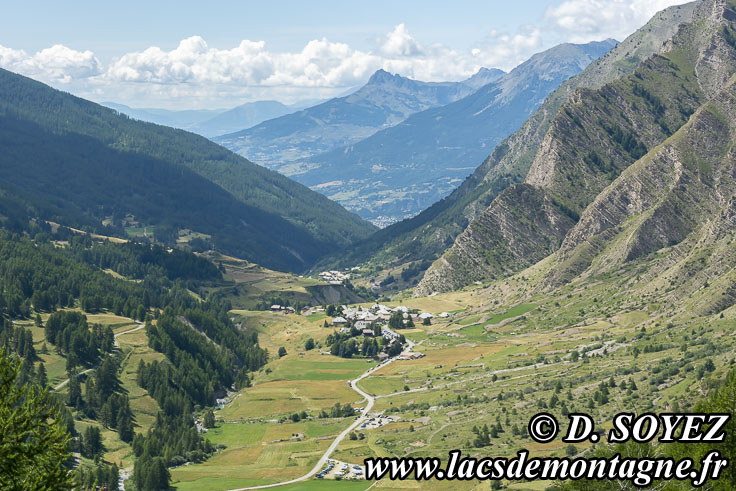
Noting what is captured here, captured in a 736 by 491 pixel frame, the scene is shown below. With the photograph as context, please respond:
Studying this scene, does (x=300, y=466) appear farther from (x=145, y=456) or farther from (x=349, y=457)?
(x=145, y=456)

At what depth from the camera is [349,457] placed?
148m

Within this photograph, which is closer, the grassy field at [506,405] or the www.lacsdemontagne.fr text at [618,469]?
the www.lacsdemontagne.fr text at [618,469]

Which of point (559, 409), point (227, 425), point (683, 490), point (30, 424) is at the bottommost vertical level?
point (227, 425)

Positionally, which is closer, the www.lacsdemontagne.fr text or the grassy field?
the www.lacsdemontagne.fr text

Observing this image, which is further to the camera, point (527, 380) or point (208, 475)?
point (527, 380)

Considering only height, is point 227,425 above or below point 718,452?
below

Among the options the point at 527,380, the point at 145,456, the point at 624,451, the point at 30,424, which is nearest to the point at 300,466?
the point at 145,456

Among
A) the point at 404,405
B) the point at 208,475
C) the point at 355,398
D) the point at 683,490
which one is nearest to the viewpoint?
the point at 683,490

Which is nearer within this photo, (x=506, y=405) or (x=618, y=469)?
(x=618, y=469)

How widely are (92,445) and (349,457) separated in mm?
51652

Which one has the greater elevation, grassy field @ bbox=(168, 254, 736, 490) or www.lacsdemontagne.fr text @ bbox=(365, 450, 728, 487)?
www.lacsdemontagne.fr text @ bbox=(365, 450, 728, 487)

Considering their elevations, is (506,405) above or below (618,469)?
below

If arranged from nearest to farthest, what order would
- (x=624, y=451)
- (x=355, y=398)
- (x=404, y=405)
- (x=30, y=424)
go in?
(x=30, y=424) < (x=624, y=451) < (x=404, y=405) < (x=355, y=398)

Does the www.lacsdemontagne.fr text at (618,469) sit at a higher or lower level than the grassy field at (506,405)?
higher
